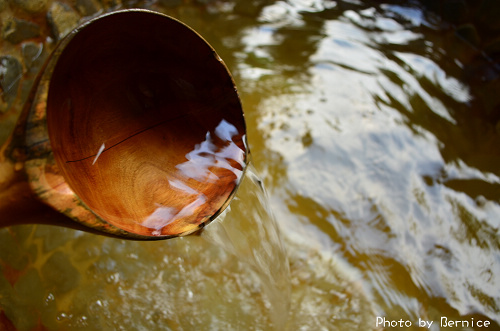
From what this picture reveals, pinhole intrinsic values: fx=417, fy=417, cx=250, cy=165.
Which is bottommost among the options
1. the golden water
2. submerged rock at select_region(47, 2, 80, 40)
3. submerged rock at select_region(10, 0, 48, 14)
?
the golden water

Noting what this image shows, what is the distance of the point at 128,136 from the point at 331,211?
95cm

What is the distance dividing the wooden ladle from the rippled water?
11.4 inches

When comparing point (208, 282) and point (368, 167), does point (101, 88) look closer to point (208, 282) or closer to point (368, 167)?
point (208, 282)

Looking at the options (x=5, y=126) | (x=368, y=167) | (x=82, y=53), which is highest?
(x=82, y=53)

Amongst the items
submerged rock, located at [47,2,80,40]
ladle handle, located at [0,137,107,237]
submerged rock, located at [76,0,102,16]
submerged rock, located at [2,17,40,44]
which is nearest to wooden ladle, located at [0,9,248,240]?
ladle handle, located at [0,137,107,237]

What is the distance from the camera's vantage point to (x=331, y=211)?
1.77 meters

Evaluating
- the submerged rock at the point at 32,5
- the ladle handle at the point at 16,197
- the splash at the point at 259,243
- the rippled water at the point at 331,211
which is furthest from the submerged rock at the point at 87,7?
the ladle handle at the point at 16,197

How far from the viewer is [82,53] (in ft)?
3.38

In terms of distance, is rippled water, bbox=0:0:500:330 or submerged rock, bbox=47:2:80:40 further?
submerged rock, bbox=47:2:80:40

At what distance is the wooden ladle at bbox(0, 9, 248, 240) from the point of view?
88 cm

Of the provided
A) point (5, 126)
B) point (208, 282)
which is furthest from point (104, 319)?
point (5, 126)

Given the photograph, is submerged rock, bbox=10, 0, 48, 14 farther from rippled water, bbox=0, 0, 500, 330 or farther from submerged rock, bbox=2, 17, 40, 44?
rippled water, bbox=0, 0, 500, 330

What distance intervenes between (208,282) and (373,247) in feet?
2.20

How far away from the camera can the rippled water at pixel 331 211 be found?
1.46m
